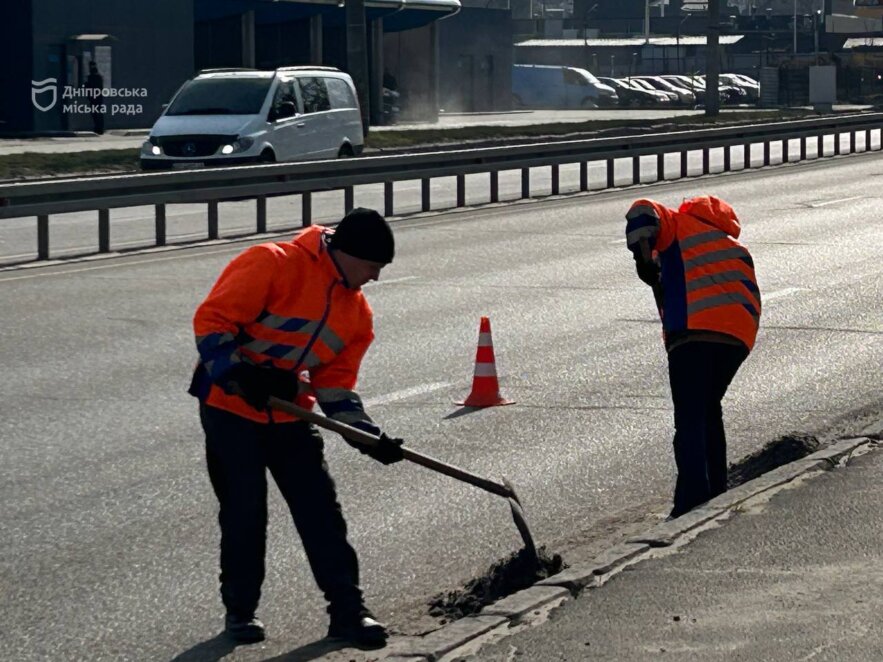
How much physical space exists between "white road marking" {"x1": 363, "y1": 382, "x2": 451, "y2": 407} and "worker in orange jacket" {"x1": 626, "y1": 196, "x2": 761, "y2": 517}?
3.03 meters

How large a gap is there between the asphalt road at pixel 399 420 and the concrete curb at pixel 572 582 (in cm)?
41

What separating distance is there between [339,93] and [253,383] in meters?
24.1

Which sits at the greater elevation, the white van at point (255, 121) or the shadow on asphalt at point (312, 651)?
the white van at point (255, 121)

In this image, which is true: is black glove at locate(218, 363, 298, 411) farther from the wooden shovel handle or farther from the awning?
the awning

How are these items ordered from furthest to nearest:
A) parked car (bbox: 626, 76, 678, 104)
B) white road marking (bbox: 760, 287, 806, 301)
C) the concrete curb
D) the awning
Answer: parked car (bbox: 626, 76, 678, 104), the awning, white road marking (bbox: 760, 287, 806, 301), the concrete curb

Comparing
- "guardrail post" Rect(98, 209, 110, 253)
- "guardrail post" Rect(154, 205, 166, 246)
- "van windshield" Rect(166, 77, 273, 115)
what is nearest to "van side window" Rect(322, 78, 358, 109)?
"van windshield" Rect(166, 77, 273, 115)

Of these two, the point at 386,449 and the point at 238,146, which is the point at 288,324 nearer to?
the point at 386,449

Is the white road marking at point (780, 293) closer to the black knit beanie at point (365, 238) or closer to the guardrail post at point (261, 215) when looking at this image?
the guardrail post at point (261, 215)

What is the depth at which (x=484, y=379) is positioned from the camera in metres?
10.2

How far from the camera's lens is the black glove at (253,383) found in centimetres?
527

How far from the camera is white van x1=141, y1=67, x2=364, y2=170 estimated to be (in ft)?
87.6

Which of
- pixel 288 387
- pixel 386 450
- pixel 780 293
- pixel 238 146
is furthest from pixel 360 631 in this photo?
pixel 238 146

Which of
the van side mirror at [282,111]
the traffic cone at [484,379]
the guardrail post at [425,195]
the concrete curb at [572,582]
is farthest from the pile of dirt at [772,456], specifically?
the van side mirror at [282,111]

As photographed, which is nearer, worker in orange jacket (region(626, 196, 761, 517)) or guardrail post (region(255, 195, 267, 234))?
worker in orange jacket (region(626, 196, 761, 517))
